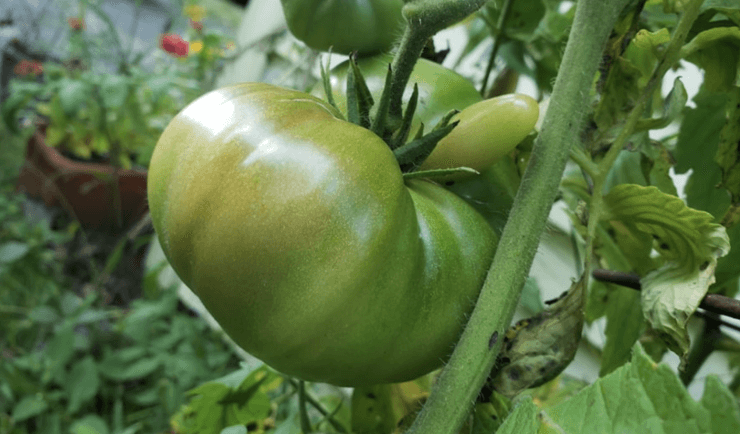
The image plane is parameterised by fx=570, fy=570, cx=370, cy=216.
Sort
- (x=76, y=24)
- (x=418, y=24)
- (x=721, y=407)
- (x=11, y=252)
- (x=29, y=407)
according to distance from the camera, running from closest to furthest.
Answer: (x=721, y=407) < (x=418, y=24) < (x=29, y=407) < (x=11, y=252) < (x=76, y=24)

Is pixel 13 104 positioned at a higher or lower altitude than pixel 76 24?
lower

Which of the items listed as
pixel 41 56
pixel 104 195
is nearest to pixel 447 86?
pixel 104 195

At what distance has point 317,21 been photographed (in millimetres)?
449

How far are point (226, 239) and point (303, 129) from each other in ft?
0.24

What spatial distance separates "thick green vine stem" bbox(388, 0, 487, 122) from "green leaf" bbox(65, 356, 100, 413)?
1.36 m

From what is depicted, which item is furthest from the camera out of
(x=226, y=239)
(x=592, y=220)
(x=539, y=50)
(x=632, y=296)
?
(x=539, y=50)

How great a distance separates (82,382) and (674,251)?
4.69ft

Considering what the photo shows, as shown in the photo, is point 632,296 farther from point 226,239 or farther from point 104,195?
point 104,195

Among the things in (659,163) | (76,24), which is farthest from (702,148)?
(76,24)

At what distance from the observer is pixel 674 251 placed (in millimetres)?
389

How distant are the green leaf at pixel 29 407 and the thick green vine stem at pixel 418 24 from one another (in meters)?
1.35

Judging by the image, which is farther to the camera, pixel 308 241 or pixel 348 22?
pixel 348 22

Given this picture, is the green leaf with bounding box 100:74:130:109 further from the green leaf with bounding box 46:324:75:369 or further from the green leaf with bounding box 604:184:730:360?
the green leaf with bounding box 604:184:730:360

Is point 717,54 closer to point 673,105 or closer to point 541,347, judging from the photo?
point 673,105
